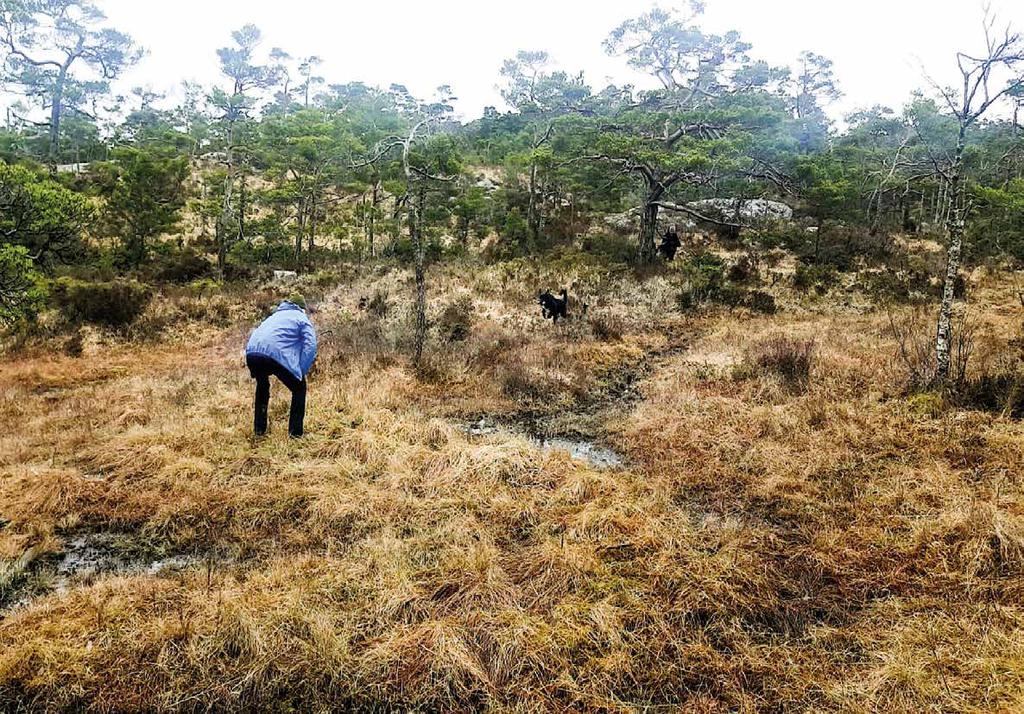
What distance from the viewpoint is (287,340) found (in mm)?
5957

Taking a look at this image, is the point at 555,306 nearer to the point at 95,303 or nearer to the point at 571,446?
the point at 571,446

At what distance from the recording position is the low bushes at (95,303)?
11.9 metres

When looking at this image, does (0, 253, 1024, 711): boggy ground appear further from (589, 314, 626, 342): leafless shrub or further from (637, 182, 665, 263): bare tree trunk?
(637, 182, 665, 263): bare tree trunk

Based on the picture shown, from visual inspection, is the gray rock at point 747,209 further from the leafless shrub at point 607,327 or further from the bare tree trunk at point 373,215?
the bare tree trunk at point 373,215

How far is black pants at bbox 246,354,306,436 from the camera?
5.86 metres

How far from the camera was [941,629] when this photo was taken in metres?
3.38

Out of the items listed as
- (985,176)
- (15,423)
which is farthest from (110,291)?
(985,176)

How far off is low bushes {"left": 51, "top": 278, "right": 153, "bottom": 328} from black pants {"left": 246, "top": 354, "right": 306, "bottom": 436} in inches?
317

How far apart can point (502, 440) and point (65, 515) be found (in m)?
4.20

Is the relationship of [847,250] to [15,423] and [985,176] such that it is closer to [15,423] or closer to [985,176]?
[985,176]

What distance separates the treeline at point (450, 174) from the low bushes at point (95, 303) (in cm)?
81

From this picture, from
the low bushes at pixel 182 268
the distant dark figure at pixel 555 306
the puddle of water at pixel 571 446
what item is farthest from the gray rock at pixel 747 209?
the puddle of water at pixel 571 446

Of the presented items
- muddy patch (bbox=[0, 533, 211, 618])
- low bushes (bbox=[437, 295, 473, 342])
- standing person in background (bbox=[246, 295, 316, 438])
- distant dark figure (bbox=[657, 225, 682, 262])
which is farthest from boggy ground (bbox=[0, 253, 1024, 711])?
distant dark figure (bbox=[657, 225, 682, 262])

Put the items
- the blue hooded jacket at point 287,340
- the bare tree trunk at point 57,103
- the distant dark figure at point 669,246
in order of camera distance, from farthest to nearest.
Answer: the bare tree trunk at point 57,103 → the distant dark figure at point 669,246 → the blue hooded jacket at point 287,340
